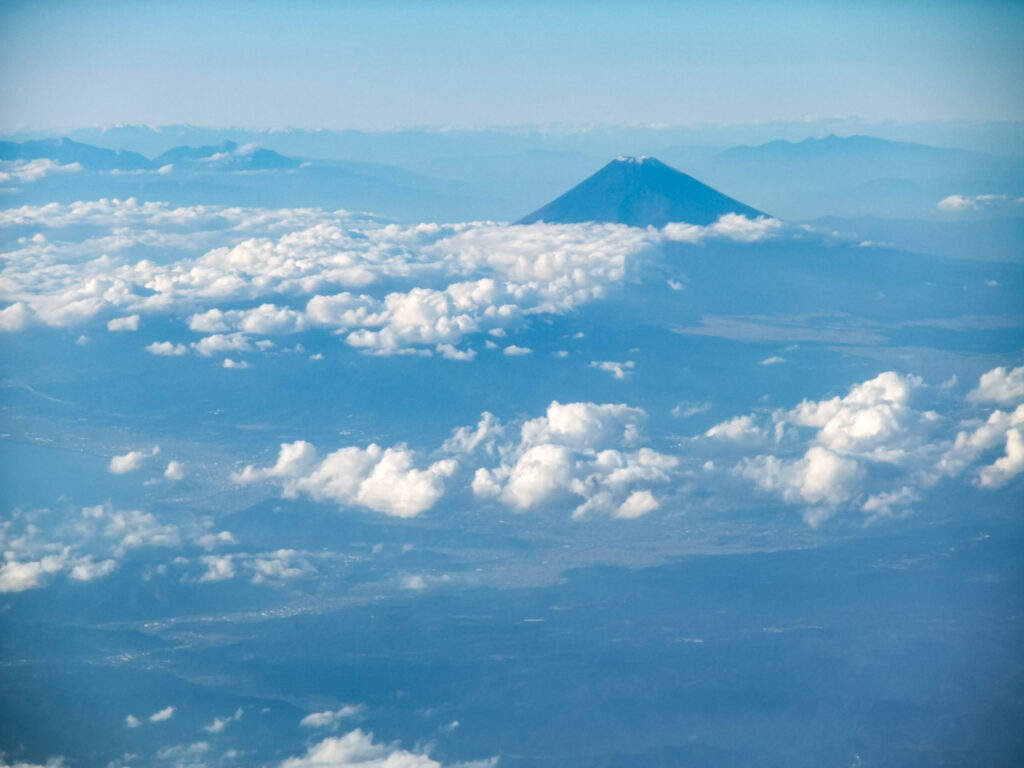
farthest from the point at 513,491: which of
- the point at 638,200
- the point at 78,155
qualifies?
the point at 78,155

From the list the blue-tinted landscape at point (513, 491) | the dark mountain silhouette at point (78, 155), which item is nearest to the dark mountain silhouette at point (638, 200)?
the blue-tinted landscape at point (513, 491)

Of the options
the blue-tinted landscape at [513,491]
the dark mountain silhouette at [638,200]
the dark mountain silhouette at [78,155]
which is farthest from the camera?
the dark mountain silhouette at [78,155]

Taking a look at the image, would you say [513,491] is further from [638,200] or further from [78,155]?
[78,155]

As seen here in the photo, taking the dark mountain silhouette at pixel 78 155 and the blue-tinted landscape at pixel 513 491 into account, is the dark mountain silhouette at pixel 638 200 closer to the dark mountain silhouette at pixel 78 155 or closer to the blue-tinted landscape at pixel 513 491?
the blue-tinted landscape at pixel 513 491

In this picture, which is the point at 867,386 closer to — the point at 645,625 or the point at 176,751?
the point at 645,625

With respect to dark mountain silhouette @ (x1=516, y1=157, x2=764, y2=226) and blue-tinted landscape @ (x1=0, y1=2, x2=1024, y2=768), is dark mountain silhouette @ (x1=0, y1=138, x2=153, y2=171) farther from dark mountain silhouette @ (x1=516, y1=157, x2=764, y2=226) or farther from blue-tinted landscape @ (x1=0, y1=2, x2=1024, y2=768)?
dark mountain silhouette @ (x1=516, y1=157, x2=764, y2=226)

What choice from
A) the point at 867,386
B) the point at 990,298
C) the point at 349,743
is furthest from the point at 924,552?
the point at 990,298

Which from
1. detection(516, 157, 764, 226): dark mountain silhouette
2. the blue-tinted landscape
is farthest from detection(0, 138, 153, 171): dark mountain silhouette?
detection(516, 157, 764, 226): dark mountain silhouette

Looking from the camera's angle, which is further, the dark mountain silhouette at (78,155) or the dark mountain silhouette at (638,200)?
the dark mountain silhouette at (78,155)

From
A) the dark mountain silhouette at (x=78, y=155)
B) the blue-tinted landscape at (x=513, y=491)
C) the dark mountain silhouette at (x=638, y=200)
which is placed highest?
the dark mountain silhouette at (x=78, y=155)
